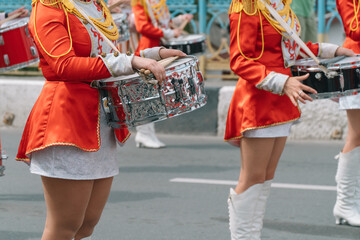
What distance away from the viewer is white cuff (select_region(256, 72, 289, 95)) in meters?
3.82

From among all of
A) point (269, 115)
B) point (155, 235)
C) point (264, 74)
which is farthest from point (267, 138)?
point (155, 235)

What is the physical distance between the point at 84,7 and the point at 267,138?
1126 mm

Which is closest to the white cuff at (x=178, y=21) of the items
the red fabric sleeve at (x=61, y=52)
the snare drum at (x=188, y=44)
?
the snare drum at (x=188, y=44)

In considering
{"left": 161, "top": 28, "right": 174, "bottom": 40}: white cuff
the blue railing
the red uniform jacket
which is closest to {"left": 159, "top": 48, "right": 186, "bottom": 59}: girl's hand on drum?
the red uniform jacket

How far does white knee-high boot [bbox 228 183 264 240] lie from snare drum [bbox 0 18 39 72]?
8.77ft

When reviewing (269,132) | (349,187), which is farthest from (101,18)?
(349,187)

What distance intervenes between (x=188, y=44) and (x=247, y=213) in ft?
14.3

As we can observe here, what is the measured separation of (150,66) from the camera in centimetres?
337

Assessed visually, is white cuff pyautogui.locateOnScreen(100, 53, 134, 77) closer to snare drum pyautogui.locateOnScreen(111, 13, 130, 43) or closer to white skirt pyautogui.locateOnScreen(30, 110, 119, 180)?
white skirt pyautogui.locateOnScreen(30, 110, 119, 180)

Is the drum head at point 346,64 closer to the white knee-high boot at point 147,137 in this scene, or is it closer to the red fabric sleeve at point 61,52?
the red fabric sleeve at point 61,52

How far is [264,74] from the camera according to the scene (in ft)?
12.8

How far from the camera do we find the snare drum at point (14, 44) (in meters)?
6.19

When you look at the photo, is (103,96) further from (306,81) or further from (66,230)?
(306,81)

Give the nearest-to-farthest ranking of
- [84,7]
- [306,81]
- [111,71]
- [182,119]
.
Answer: [111,71] < [84,7] < [306,81] < [182,119]
